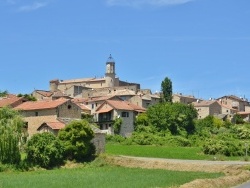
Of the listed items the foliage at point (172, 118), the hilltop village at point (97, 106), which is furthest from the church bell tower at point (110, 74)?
the foliage at point (172, 118)

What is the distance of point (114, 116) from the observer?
91.8 metres

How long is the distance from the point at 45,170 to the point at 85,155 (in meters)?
6.66

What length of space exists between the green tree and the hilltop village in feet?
15.6

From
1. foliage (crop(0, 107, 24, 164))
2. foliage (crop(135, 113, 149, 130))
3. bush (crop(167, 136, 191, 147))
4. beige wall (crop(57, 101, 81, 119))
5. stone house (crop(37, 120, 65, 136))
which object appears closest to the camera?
foliage (crop(0, 107, 24, 164))

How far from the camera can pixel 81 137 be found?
6094 centimetres

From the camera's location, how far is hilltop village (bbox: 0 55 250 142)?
7500 cm

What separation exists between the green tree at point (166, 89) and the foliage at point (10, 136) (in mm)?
58892

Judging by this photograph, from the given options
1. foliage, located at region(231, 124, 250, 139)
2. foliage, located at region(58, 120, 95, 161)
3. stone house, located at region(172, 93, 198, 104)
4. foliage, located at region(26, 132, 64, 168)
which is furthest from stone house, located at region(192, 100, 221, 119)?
foliage, located at region(26, 132, 64, 168)

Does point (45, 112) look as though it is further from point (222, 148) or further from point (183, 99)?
point (183, 99)

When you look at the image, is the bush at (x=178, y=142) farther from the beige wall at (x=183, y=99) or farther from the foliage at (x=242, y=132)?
the beige wall at (x=183, y=99)

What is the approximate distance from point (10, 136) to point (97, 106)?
159ft

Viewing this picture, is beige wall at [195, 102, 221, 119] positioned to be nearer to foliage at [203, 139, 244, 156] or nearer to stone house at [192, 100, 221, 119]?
stone house at [192, 100, 221, 119]

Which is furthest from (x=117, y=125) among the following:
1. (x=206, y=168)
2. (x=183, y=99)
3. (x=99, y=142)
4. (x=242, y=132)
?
(x=183, y=99)

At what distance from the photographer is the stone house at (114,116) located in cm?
9119
